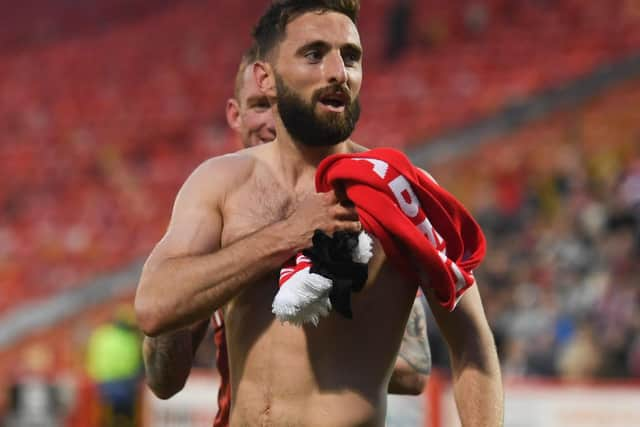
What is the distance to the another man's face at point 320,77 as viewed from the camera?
3.38 meters

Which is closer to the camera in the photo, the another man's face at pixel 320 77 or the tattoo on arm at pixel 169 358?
the another man's face at pixel 320 77

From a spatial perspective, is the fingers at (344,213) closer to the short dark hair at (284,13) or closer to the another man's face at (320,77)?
the another man's face at (320,77)

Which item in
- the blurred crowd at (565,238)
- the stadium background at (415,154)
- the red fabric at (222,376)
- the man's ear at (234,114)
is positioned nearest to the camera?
the red fabric at (222,376)

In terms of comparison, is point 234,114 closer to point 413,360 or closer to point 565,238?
point 413,360

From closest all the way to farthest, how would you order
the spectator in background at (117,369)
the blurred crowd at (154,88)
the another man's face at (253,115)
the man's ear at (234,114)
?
1. the another man's face at (253,115)
2. the man's ear at (234,114)
3. the spectator in background at (117,369)
4. the blurred crowd at (154,88)

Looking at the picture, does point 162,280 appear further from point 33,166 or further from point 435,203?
point 33,166

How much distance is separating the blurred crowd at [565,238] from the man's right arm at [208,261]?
611 centimetres

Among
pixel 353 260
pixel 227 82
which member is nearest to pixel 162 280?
pixel 353 260

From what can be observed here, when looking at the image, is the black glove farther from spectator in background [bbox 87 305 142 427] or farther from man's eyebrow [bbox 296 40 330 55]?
spectator in background [bbox 87 305 142 427]

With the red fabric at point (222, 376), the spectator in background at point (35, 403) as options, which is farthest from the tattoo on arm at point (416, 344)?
the spectator in background at point (35, 403)

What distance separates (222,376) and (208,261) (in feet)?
2.44

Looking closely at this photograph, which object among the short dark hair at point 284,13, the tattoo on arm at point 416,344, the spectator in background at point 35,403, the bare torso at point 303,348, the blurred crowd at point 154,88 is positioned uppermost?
the blurred crowd at point 154,88

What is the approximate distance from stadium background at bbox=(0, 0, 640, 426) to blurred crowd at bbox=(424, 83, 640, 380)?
0.02m

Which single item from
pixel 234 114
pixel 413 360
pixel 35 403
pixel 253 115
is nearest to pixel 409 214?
pixel 413 360
